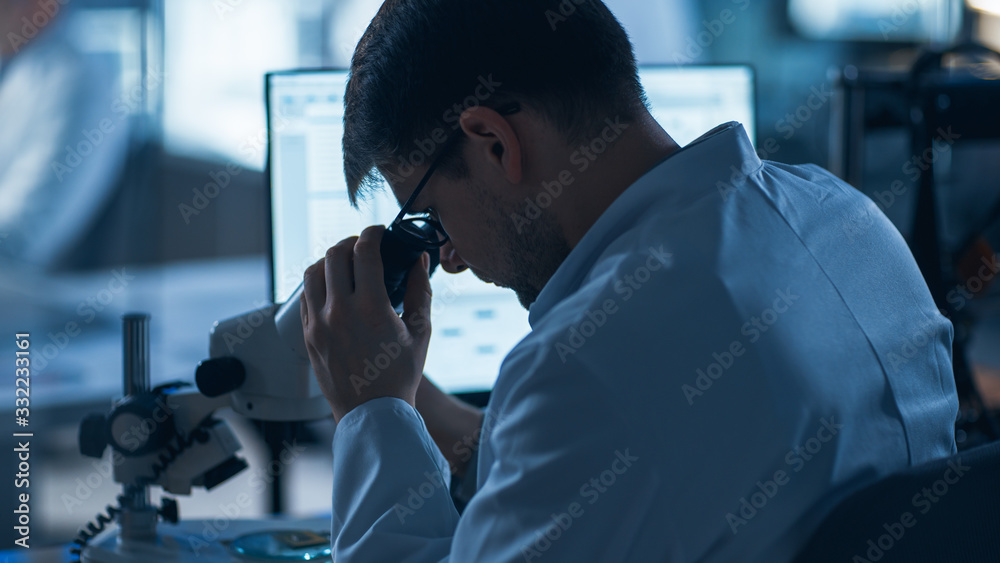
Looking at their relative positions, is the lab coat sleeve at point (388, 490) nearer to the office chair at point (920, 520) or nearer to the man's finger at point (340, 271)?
the man's finger at point (340, 271)

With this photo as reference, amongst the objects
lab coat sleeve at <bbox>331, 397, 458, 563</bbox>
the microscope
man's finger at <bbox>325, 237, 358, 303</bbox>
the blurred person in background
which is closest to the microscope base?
the microscope

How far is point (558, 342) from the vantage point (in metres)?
0.62

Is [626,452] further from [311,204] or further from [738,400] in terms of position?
[311,204]

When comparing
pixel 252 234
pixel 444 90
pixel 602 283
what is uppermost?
pixel 444 90

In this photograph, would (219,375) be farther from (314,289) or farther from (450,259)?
(450,259)

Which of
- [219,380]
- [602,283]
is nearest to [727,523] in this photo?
[602,283]

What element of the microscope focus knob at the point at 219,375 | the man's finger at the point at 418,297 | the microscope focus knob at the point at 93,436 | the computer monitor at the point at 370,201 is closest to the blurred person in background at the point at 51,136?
the computer monitor at the point at 370,201

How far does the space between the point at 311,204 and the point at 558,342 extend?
72 cm

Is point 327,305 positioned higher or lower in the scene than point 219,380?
higher

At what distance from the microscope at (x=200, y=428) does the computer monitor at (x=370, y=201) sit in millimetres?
210

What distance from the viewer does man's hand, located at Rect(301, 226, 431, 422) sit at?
0.88 m

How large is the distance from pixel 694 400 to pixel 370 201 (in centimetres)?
69

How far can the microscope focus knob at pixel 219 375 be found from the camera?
0.98 m

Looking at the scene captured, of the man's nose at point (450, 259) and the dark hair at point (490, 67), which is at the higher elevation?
the dark hair at point (490, 67)
